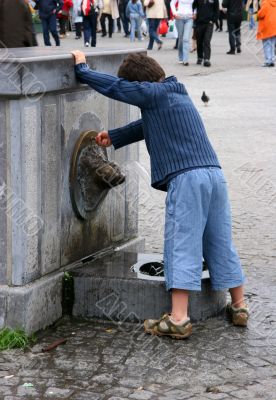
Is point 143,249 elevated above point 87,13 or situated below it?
below

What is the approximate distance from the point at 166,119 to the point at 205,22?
16.6 meters

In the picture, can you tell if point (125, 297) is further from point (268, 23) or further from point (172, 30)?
point (172, 30)

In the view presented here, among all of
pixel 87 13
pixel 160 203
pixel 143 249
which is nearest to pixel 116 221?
pixel 143 249

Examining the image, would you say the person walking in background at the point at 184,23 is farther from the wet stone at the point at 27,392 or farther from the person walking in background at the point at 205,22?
the wet stone at the point at 27,392

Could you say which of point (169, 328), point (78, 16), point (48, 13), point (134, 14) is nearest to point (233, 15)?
point (48, 13)

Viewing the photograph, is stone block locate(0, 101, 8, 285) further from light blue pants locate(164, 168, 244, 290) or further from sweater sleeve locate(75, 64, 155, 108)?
light blue pants locate(164, 168, 244, 290)

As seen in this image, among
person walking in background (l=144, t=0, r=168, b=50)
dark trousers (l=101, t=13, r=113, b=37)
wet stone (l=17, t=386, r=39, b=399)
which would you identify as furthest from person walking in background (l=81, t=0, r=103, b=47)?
wet stone (l=17, t=386, r=39, b=399)

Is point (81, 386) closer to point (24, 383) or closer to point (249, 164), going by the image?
point (24, 383)

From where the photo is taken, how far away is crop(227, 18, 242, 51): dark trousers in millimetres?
24438

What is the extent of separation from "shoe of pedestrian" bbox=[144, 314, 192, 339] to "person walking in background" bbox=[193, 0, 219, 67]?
16.5 meters

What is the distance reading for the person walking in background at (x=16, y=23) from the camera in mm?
8539

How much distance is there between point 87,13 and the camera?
982 inches

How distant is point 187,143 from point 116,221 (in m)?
1.18

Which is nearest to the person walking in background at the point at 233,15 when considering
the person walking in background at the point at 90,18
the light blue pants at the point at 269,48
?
the light blue pants at the point at 269,48
